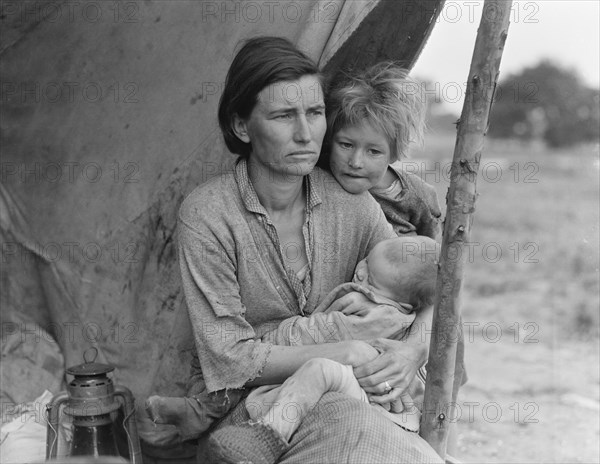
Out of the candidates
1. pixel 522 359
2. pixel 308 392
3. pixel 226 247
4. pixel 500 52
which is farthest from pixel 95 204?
pixel 522 359

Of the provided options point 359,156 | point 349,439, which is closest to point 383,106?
point 359,156

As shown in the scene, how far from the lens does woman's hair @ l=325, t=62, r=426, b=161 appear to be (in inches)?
108

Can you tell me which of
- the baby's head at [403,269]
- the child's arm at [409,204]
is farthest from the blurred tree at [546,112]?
the baby's head at [403,269]

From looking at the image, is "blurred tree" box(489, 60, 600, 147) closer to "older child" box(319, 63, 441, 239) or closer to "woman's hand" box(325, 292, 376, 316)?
"older child" box(319, 63, 441, 239)

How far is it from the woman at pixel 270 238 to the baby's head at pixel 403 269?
12 cm

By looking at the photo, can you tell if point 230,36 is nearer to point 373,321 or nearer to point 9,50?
point 9,50

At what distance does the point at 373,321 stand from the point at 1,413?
74.1 inches

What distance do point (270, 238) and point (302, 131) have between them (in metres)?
0.35

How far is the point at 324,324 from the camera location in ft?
8.18

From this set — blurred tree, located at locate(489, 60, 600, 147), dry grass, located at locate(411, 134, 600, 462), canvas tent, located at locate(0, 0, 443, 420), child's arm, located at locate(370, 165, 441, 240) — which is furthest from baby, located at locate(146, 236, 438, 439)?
blurred tree, located at locate(489, 60, 600, 147)

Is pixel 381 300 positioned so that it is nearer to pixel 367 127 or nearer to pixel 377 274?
pixel 377 274

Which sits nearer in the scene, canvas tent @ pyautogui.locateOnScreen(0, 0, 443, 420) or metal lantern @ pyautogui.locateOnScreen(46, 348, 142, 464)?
metal lantern @ pyautogui.locateOnScreen(46, 348, 142, 464)

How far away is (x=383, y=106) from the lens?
2764mm

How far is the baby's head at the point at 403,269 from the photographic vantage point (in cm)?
247
